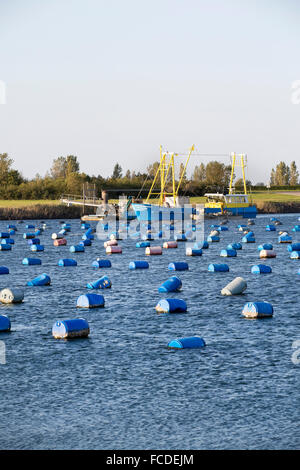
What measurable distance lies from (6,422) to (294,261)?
156ft

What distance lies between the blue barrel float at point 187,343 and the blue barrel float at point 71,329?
13.1 ft

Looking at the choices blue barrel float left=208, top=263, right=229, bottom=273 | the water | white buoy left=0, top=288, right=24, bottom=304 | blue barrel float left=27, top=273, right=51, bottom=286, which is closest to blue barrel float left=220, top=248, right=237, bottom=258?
blue barrel float left=208, top=263, right=229, bottom=273

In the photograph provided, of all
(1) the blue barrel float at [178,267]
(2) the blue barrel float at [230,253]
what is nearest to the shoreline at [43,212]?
(2) the blue barrel float at [230,253]

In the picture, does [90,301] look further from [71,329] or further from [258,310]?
[258,310]

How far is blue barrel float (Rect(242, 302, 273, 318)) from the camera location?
3603 cm

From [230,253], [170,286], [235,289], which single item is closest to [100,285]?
[170,286]

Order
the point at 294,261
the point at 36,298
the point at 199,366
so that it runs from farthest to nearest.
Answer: the point at 294,261, the point at 36,298, the point at 199,366

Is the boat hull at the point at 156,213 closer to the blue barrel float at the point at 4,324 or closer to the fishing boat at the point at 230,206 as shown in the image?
the fishing boat at the point at 230,206

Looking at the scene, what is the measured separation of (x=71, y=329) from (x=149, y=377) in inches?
268

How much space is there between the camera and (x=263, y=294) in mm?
45000

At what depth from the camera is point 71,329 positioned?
31.4 m

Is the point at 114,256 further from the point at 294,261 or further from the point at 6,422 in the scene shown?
the point at 6,422

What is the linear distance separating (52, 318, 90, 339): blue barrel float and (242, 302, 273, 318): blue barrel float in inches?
339

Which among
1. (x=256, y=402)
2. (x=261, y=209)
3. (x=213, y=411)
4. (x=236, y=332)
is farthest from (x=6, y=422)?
(x=261, y=209)
